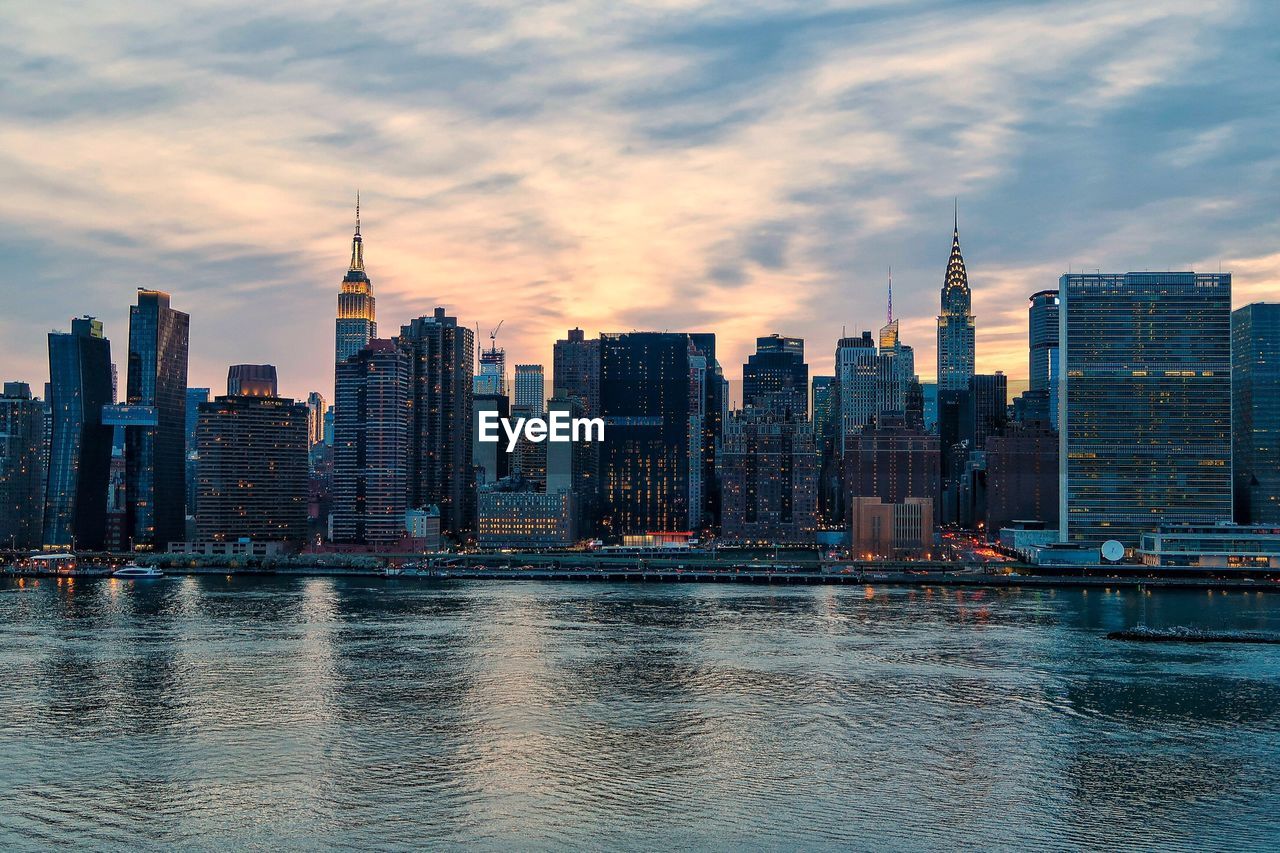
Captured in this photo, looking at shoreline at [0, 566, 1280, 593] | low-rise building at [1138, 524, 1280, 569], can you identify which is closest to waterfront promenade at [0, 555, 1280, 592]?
shoreline at [0, 566, 1280, 593]

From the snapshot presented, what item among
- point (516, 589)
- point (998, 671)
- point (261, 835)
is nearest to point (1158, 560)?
Result: point (516, 589)

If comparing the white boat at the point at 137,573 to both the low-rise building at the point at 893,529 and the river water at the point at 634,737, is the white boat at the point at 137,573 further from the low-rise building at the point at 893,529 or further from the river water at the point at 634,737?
the low-rise building at the point at 893,529

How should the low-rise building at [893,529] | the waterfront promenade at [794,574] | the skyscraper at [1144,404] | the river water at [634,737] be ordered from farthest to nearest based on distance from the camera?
the low-rise building at [893,529] → the skyscraper at [1144,404] → the waterfront promenade at [794,574] → the river water at [634,737]

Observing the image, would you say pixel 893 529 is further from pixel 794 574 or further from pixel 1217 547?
pixel 1217 547

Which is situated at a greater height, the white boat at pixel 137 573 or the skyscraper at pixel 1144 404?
the skyscraper at pixel 1144 404

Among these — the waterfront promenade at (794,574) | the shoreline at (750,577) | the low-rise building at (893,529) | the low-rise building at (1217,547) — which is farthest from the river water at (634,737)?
the low-rise building at (893,529)

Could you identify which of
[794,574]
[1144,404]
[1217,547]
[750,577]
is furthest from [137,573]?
[1217,547]

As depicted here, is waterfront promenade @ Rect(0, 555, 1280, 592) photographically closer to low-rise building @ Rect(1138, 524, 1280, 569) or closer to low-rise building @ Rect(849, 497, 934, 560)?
low-rise building @ Rect(1138, 524, 1280, 569)

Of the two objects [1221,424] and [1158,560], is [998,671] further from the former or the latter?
[1221,424]
